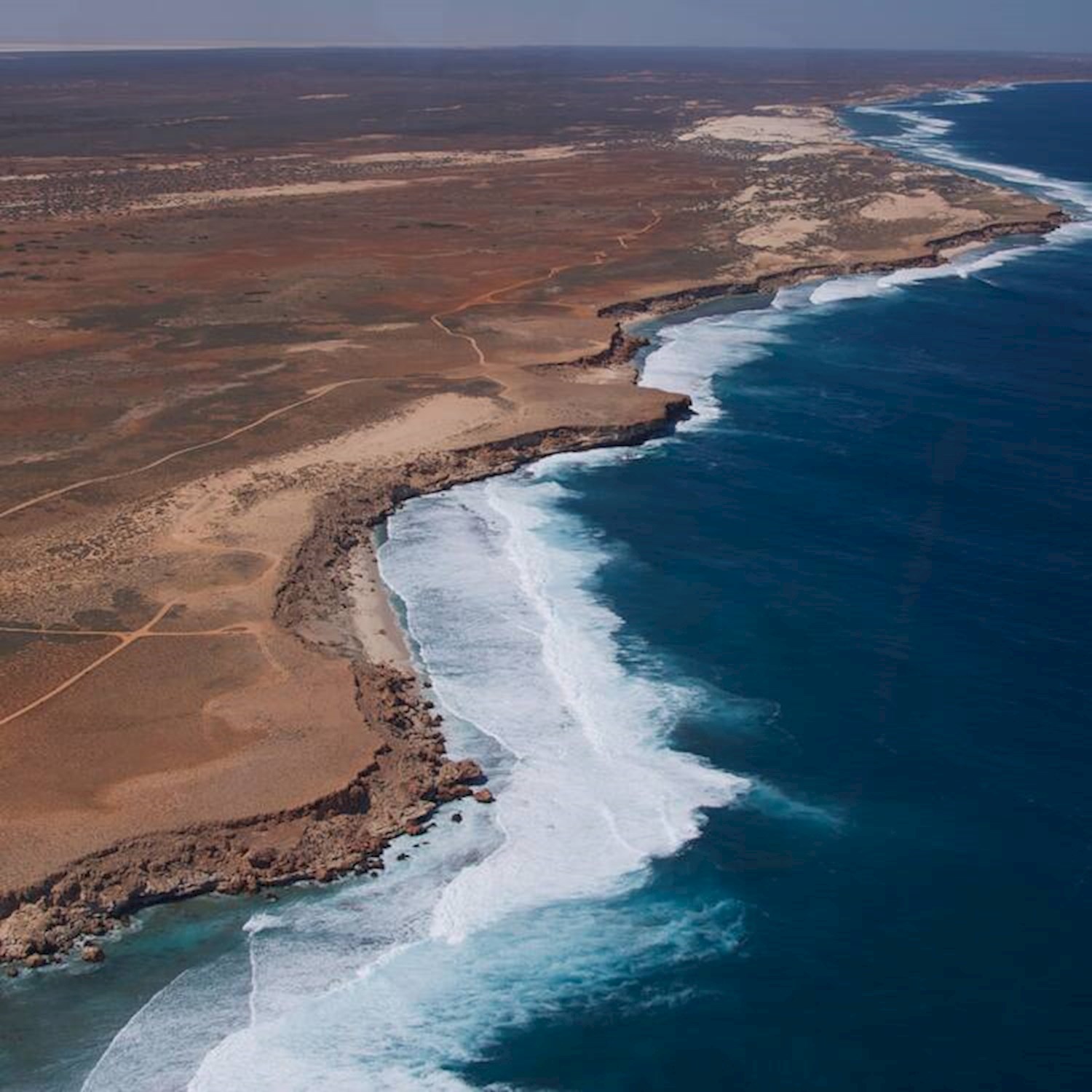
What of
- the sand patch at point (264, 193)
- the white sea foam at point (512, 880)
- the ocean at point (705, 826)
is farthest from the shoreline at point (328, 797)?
the sand patch at point (264, 193)

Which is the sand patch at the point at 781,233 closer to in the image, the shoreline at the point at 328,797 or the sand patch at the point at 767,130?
the shoreline at the point at 328,797

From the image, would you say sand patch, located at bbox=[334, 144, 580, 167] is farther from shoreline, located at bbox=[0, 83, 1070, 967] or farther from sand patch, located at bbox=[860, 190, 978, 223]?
shoreline, located at bbox=[0, 83, 1070, 967]

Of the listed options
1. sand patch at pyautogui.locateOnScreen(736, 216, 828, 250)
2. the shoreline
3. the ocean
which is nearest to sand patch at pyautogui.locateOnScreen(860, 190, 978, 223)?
sand patch at pyautogui.locateOnScreen(736, 216, 828, 250)

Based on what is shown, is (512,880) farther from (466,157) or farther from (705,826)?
(466,157)

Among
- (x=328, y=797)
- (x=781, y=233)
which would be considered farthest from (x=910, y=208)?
(x=328, y=797)

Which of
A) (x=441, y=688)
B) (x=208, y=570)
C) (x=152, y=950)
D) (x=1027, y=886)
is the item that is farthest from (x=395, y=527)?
(x=1027, y=886)

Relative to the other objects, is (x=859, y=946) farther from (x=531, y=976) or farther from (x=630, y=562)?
(x=630, y=562)
